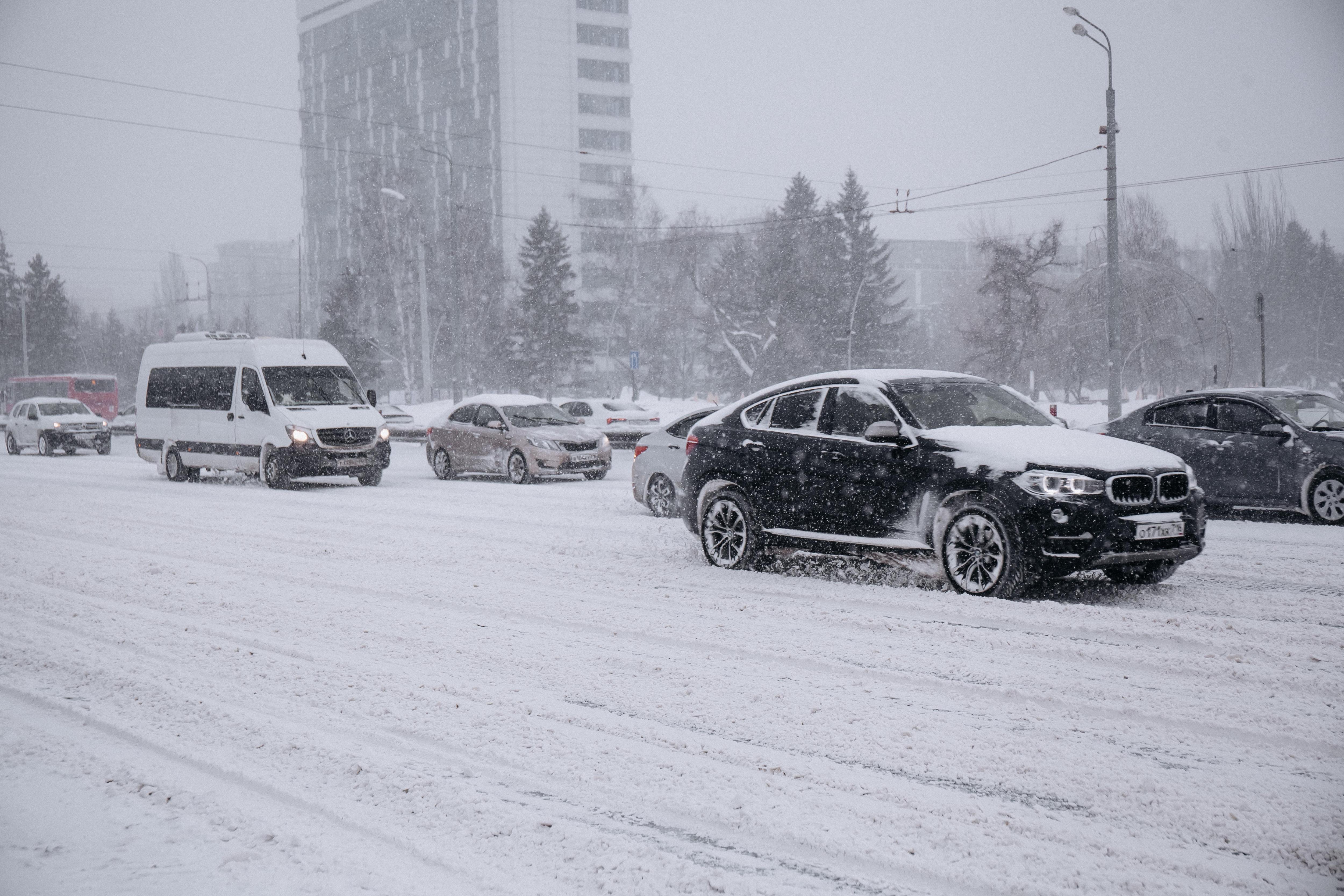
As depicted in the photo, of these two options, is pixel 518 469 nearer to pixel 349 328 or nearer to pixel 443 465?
pixel 443 465

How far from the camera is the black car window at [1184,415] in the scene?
1262cm

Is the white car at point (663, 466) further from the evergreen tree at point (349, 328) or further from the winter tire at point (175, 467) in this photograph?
the evergreen tree at point (349, 328)

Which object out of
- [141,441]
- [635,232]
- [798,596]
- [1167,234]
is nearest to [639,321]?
[635,232]

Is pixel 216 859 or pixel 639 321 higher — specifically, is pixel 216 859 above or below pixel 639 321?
below

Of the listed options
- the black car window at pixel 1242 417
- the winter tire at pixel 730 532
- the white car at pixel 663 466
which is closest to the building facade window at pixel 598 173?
the white car at pixel 663 466

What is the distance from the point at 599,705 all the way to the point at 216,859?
6.87 ft

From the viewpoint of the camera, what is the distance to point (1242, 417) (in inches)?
490

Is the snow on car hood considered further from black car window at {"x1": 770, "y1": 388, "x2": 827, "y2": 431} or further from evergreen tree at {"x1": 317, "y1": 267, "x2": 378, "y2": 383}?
evergreen tree at {"x1": 317, "y1": 267, "x2": 378, "y2": 383}

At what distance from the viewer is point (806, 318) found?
66.1 metres

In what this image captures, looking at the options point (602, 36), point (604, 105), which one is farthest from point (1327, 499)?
point (602, 36)

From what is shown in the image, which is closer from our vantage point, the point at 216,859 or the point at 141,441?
the point at 216,859

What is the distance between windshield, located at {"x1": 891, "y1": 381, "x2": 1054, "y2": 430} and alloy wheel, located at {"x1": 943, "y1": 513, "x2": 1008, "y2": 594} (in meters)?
0.91

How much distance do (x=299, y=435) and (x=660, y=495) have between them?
7276 millimetres

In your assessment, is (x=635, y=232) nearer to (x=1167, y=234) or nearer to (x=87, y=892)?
(x=1167, y=234)
